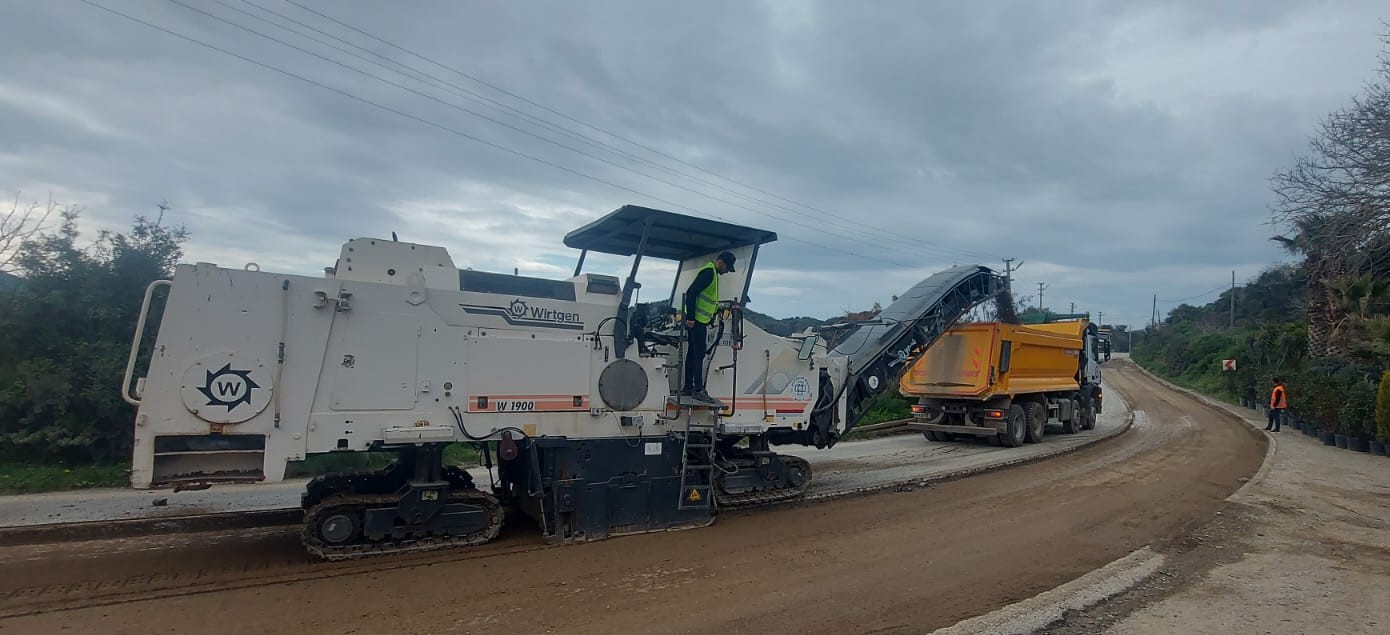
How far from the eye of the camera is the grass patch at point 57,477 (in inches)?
340

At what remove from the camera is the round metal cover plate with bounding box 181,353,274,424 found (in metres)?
5.12

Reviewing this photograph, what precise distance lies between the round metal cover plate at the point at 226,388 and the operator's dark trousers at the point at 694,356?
11.6ft

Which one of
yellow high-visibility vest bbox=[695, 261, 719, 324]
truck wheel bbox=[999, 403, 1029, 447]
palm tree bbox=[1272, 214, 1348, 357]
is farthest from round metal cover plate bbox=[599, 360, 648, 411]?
palm tree bbox=[1272, 214, 1348, 357]

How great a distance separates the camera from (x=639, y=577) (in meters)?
5.41

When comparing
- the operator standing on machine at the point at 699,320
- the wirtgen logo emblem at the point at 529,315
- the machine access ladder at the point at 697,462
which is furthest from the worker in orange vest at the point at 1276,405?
the wirtgen logo emblem at the point at 529,315

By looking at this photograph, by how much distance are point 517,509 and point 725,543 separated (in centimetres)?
217

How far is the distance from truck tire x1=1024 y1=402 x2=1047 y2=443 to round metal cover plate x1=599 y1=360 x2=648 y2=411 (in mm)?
10821

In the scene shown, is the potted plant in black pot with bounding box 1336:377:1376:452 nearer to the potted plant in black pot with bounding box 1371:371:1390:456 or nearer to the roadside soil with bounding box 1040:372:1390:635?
the potted plant in black pot with bounding box 1371:371:1390:456

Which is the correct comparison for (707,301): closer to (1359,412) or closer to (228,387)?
(228,387)

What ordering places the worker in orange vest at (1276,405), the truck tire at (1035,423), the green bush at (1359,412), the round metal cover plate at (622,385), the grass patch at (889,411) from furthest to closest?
the grass patch at (889,411) < the worker in orange vest at (1276,405) < the truck tire at (1035,423) < the green bush at (1359,412) < the round metal cover plate at (622,385)

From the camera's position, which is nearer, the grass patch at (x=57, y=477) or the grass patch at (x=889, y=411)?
the grass patch at (x=57, y=477)

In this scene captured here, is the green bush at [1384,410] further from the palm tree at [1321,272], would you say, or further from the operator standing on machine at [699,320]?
the operator standing on machine at [699,320]

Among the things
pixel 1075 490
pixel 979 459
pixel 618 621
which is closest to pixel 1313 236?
pixel 979 459

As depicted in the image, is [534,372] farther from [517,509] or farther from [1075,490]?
[1075,490]
